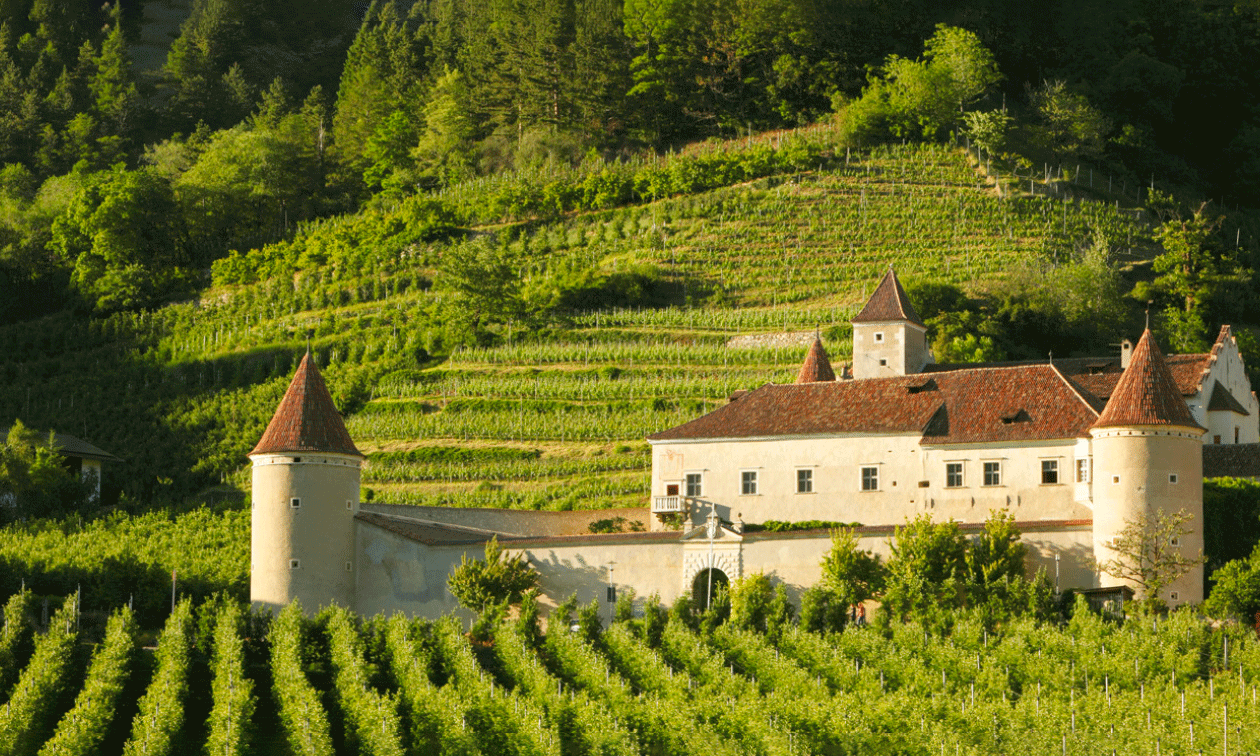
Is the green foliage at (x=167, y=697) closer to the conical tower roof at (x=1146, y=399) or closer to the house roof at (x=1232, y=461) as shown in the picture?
the conical tower roof at (x=1146, y=399)

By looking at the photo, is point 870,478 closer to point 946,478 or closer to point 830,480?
point 830,480

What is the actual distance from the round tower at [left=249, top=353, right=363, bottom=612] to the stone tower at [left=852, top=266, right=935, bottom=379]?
19451mm

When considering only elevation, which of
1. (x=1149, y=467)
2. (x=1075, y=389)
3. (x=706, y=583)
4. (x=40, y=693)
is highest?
(x=1075, y=389)

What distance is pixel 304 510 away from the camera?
52156 mm

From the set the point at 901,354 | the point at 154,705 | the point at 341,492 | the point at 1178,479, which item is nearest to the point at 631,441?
the point at 901,354

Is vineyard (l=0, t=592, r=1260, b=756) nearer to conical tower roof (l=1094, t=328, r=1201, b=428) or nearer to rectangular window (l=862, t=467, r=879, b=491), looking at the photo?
conical tower roof (l=1094, t=328, r=1201, b=428)

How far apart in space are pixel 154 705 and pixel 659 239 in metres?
50.5

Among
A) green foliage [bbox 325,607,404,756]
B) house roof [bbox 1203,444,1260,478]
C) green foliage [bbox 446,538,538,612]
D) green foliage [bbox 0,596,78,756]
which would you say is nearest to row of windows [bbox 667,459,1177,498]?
house roof [bbox 1203,444,1260,478]

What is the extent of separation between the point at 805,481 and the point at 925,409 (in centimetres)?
462

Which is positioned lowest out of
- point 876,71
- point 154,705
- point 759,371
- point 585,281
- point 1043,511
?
point 154,705

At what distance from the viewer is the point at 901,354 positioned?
199 feet

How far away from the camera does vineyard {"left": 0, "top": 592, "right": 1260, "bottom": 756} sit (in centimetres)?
3566

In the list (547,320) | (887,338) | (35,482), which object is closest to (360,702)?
(887,338)

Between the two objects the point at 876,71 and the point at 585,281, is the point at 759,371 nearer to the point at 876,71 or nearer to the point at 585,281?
the point at 585,281
